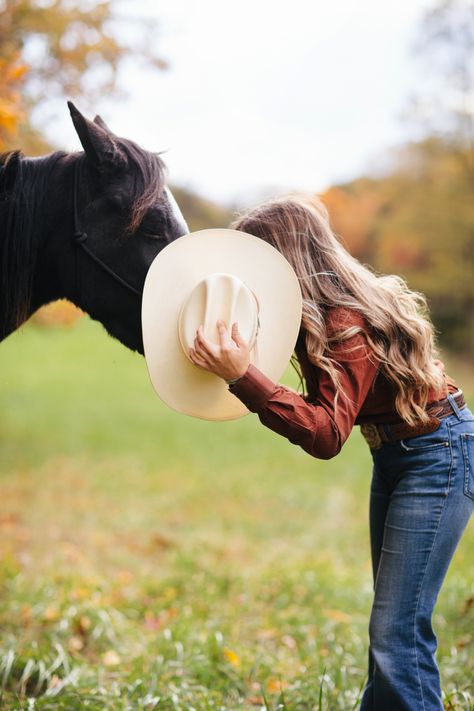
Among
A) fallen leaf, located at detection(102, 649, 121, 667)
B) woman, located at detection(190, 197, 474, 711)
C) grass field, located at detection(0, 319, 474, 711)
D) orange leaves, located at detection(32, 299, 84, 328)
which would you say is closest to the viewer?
woman, located at detection(190, 197, 474, 711)

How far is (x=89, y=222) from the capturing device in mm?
2479

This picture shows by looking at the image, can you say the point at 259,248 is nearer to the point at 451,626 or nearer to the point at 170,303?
the point at 170,303

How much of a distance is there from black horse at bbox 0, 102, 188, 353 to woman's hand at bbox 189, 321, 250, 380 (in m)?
0.47

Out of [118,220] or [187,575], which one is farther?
[187,575]

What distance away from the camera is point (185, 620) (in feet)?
14.4

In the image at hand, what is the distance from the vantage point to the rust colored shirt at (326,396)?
2090mm

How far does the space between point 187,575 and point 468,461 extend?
3.61 metres

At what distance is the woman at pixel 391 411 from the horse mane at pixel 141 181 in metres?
0.34

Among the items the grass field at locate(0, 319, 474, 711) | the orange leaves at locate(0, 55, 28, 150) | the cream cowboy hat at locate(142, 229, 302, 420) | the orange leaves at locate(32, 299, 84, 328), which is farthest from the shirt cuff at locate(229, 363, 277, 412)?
the orange leaves at locate(32, 299, 84, 328)

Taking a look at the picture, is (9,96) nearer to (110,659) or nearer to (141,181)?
(141,181)

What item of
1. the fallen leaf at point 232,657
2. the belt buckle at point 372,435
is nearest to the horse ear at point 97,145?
the belt buckle at point 372,435

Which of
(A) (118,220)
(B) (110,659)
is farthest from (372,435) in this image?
(B) (110,659)

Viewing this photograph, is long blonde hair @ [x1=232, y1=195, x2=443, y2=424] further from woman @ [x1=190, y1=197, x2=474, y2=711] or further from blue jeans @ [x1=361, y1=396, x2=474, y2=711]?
blue jeans @ [x1=361, y1=396, x2=474, y2=711]

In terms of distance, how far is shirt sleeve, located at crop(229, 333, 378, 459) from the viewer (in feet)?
6.84
